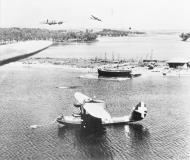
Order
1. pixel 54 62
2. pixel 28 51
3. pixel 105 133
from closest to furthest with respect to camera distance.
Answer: pixel 28 51 < pixel 105 133 < pixel 54 62

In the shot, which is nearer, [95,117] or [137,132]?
[137,132]

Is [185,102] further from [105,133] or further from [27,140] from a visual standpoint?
[27,140]

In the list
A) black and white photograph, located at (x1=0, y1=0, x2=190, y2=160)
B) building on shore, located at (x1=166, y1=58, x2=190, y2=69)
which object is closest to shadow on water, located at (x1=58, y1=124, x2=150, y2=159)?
black and white photograph, located at (x1=0, y1=0, x2=190, y2=160)

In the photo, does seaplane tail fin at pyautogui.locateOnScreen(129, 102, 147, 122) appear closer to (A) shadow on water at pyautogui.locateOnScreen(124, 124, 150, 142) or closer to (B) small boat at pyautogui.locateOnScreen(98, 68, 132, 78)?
(A) shadow on water at pyautogui.locateOnScreen(124, 124, 150, 142)

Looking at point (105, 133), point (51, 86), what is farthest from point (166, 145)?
point (51, 86)

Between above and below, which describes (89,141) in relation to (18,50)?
below

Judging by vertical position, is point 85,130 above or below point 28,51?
below

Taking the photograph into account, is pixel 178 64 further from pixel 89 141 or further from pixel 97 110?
pixel 89 141

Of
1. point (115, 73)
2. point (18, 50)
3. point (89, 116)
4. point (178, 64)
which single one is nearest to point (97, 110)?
point (89, 116)

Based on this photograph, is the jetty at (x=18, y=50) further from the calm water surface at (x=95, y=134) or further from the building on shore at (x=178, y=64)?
the building on shore at (x=178, y=64)
